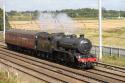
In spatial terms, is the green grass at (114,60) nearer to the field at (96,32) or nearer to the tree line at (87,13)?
the field at (96,32)

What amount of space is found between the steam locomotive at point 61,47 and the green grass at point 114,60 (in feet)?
10.2

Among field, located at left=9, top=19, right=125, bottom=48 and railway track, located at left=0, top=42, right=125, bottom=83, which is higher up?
field, located at left=9, top=19, right=125, bottom=48

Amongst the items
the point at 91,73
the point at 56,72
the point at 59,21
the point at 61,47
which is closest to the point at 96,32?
the point at 59,21

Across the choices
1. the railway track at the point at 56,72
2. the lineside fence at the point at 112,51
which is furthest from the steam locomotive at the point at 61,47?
the lineside fence at the point at 112,51

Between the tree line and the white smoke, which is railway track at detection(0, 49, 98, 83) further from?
the tree line

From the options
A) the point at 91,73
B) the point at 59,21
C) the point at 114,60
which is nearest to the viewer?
the point at 91,73

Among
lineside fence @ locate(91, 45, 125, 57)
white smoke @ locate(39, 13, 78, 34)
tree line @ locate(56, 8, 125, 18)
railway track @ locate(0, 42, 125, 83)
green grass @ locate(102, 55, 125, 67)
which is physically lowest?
railway track @ locate(0, 42, 125, 83)

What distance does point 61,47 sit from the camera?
91.8 ft

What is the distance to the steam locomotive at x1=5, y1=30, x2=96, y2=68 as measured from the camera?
84.0 feet

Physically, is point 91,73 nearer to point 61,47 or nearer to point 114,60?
point 61,47

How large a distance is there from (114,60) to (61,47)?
16.9 ft

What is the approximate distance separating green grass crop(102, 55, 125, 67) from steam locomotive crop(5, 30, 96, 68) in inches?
123

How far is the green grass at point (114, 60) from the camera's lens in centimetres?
2810

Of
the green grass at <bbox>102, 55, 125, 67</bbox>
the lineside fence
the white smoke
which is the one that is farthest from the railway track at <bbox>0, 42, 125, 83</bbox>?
the white smoke
